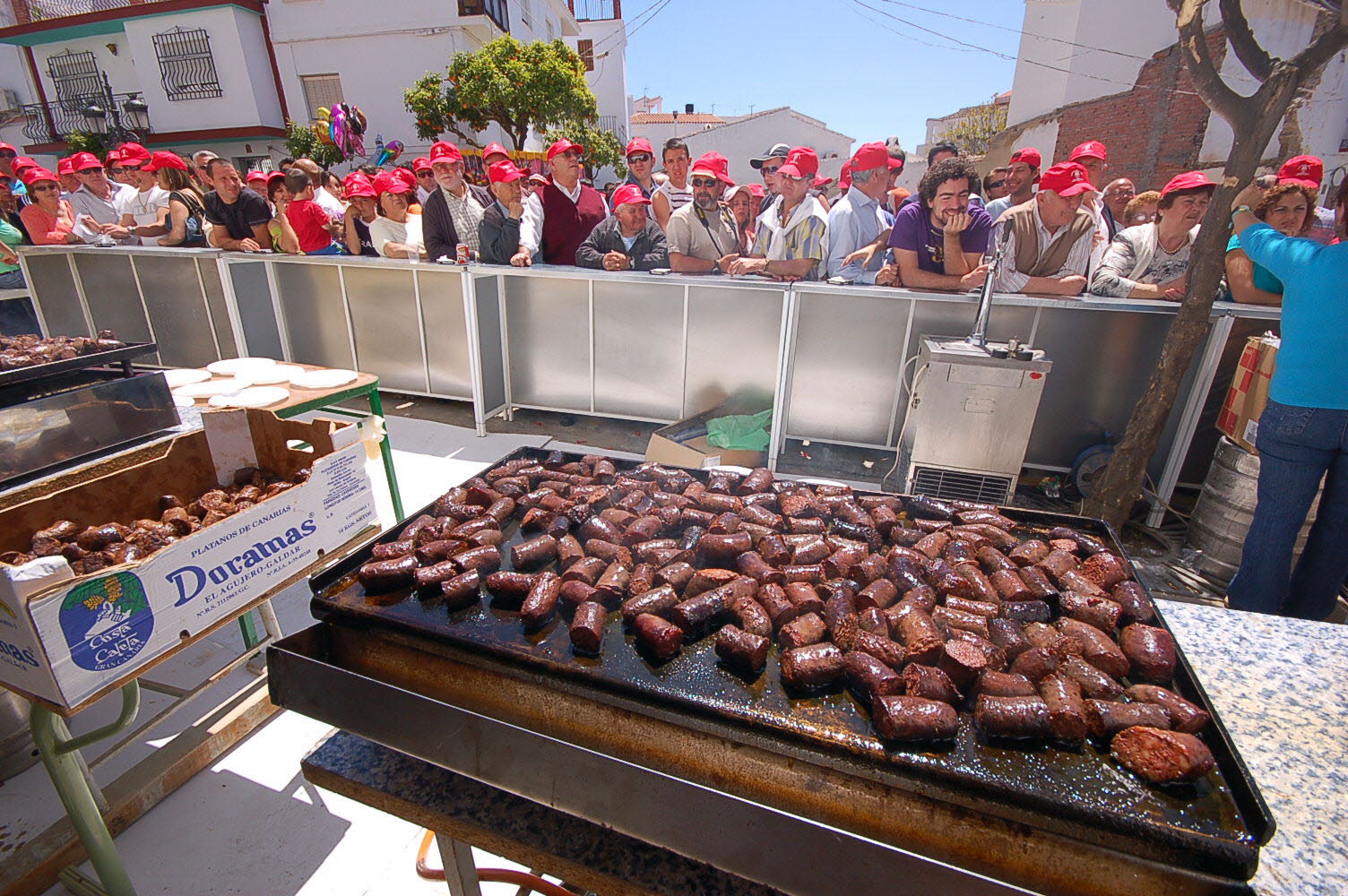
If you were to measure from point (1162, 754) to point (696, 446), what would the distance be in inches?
142

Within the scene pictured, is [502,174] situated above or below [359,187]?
above

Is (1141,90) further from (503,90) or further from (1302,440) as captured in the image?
(503,90)

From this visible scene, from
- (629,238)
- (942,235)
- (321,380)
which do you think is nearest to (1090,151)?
(942,235)

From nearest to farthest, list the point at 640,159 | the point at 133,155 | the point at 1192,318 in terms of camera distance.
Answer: the point at 1192,318 → the point at 640,159 → the point at 133,155

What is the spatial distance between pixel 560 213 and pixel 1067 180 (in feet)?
14.4

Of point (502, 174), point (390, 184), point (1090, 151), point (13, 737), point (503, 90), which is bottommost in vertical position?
point (13, 737)

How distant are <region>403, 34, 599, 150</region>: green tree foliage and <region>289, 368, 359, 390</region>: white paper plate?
20431mm

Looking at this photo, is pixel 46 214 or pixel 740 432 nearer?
pixel 740 432

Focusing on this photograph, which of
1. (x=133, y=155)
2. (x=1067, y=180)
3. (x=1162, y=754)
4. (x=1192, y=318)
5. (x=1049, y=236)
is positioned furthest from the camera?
(x=133, y=155)

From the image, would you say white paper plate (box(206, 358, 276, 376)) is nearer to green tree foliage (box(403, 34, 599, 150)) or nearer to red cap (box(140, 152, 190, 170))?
red cap (box(140, 152, 190, 170))

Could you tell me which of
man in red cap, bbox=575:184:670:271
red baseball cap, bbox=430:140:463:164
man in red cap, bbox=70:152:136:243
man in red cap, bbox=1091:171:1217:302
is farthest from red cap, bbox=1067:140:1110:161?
man in red cap, bbox=70:152:136:243

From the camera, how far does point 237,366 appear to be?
360 centimetres

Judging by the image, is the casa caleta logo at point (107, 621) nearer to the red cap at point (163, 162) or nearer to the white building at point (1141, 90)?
the red cap at point (163, 162)

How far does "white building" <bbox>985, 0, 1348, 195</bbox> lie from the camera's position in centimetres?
1152
